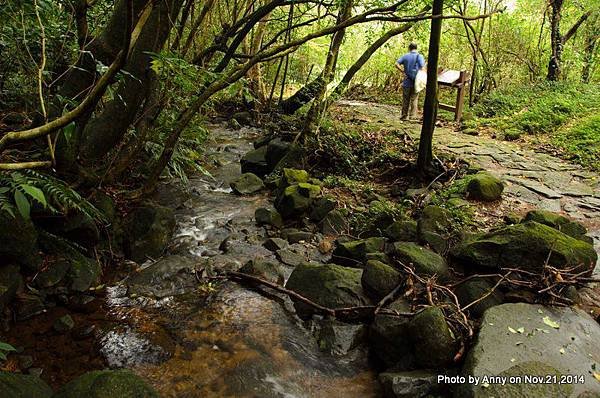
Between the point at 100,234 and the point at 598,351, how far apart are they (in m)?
5.38

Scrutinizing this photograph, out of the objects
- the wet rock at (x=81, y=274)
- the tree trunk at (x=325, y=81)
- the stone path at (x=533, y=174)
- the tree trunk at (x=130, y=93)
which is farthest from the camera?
the tree trunk at (x=325, y=81)

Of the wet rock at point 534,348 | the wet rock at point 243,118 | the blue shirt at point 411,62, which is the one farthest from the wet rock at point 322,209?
the wet rock at point 243,118

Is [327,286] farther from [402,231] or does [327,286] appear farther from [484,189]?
[484,189]

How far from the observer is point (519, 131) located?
10695 millimetres

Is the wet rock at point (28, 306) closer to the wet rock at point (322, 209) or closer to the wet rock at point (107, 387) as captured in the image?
the wet rock at point (107, 387)

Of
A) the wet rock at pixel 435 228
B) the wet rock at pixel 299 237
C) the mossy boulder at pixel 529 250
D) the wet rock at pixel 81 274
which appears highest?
the mossy boulder at pixel 529 250

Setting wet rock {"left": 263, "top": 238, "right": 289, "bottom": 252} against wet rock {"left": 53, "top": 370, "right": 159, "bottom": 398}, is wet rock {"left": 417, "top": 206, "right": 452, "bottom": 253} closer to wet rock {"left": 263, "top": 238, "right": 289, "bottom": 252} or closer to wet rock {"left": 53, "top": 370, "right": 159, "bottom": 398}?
wet rock {"left": 263, "top": 238, "right": 289, "bottom": 252}

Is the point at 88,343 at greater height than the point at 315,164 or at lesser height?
lesser

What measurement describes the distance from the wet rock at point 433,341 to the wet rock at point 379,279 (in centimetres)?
80

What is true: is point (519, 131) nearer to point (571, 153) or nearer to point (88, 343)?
point (571, 153)

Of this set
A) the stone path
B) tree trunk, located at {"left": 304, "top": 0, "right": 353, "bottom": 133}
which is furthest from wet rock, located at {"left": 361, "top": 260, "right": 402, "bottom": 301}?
tree trunk, located at {"left": 304, "top": 0, "right": 353, "bottom": 133}

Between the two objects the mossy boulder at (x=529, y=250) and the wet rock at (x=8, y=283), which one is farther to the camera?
the mossy boulder at (x=529, y=250)

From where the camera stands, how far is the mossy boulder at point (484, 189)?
265 inches

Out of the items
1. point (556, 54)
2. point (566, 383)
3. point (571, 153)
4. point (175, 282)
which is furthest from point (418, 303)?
point (556, 54)
